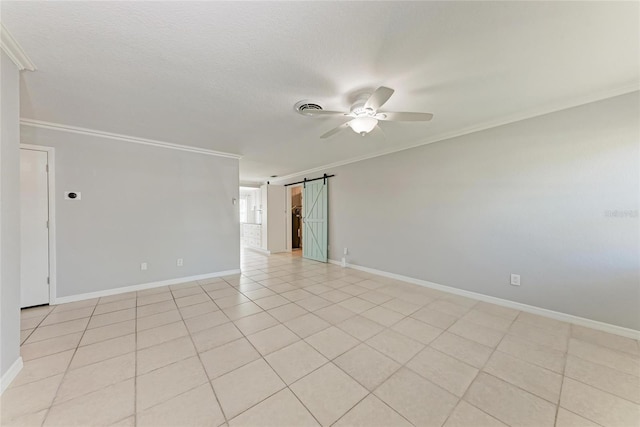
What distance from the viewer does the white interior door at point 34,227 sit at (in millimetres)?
2812

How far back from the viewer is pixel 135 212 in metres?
3.52

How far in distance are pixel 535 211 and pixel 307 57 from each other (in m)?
3.04

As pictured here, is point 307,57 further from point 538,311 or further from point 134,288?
point 134,288

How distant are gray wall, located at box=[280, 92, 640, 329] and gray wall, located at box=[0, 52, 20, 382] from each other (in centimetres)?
433

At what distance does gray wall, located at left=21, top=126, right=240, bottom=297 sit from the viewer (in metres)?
3.05

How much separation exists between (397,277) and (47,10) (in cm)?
464

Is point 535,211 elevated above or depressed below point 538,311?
above

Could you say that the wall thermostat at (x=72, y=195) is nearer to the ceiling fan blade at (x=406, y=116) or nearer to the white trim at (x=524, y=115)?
the ceiling fan blade at (x=406, y=116)

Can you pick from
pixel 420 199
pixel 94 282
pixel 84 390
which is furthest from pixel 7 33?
pixel 420 199

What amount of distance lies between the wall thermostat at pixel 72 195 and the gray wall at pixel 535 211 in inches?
187

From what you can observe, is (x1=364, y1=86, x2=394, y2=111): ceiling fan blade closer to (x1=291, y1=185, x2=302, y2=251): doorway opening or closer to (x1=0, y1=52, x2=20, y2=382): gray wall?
(x1=0, y1=52, x2=20, y2=382): gray wall

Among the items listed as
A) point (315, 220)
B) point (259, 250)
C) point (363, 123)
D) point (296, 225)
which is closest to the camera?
point (363, 123)

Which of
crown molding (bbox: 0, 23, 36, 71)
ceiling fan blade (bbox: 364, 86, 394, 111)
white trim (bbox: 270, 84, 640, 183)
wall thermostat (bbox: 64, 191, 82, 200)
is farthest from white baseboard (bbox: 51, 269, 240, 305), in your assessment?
ceiling fan blade (bbox: 364, 86, 394, 111)

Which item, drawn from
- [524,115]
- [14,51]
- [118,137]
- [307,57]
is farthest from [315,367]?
[118,137]
